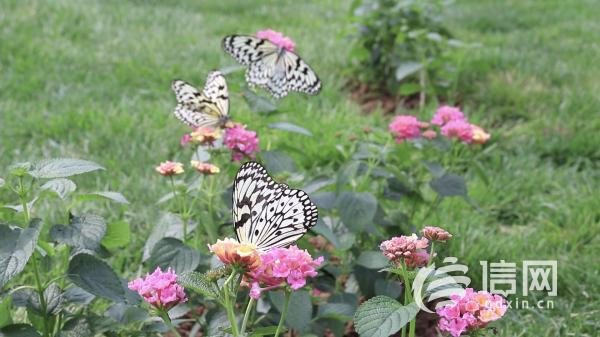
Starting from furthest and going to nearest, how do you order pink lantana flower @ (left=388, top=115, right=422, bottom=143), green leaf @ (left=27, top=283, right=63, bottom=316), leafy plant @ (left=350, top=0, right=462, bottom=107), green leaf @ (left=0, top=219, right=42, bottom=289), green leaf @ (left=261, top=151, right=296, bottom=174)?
leafy plant @ (left=350, top=0, right=462, bottom=107) < pink lantana flower @ (left=388, top=115, right=422, bottom=143) < green leaf @ (left=261, top=151, right=296, bottom=174) < green leaf @ (left=27, top=283, right=63, bottom=316) < green leaf @ (left=0, top=219, right=42, bottom=289)

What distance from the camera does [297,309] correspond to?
63.4 inches

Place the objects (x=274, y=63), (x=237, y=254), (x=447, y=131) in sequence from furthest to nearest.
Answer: (x=274, y=63) → (x=447, y=131) → (x=237, y=254)

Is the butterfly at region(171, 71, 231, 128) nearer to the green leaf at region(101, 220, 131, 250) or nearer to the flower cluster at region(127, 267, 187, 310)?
the green leaf at region(101, 220, 131, 250)

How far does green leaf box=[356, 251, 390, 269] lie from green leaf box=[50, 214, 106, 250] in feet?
2.27

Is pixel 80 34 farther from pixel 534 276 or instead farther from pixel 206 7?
pixel 534 276

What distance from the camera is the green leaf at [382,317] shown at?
44.6 inches

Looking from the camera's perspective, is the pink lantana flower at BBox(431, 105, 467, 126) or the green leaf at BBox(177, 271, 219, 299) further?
the pink lantana flower at BBox(431, 105, 467, 126)

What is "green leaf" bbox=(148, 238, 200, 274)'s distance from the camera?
5.42ft

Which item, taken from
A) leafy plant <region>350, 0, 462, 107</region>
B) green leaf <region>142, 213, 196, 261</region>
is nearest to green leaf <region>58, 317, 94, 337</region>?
green leaf <region>142, 213, 196, 261</region>

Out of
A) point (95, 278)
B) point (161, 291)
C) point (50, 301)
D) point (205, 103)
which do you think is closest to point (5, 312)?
point (50, 301)

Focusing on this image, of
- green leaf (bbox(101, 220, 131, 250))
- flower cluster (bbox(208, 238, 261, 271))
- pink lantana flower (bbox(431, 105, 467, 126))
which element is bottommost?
green leaf (bbox(101, 220, 131, 250))

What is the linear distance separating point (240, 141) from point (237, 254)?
2.51 ft

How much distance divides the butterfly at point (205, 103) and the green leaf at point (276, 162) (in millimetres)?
145

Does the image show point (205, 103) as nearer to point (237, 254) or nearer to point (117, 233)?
point (117, 233)
